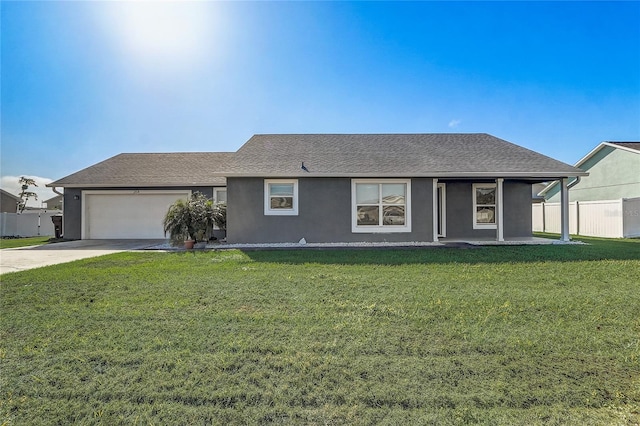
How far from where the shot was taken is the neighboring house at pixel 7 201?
108ft

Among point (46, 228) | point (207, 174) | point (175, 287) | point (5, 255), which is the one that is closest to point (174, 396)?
point (175, 287)

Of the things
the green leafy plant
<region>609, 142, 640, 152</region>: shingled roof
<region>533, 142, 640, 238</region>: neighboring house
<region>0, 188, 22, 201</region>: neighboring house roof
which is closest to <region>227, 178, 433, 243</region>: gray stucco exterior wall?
the green leafy plant

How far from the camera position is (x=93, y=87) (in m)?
12.2

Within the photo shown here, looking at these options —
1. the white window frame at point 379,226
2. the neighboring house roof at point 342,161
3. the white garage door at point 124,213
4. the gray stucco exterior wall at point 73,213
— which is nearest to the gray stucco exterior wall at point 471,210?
the neighboring house roof at point 342,161

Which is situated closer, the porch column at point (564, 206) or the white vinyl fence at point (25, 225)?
the porch column at point (564, 206)

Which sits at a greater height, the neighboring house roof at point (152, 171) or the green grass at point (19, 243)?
the neighboring house roof at point (152, 171)

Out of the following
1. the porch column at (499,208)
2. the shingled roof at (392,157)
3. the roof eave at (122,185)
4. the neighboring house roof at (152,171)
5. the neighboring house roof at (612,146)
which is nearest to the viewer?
the shingled roof at (392,157)

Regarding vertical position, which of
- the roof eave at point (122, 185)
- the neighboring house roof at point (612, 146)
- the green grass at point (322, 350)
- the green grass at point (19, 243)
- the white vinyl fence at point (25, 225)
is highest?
the neighboring house roof at point (612, 146)

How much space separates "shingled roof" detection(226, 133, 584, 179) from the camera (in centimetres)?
1151

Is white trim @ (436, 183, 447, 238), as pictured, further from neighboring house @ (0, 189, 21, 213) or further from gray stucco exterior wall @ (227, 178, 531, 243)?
neighboring house @ (0, 189, 21, 213)

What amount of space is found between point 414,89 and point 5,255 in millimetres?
17650

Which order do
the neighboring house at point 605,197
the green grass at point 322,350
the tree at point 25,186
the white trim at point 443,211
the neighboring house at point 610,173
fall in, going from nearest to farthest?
the green grass at point 322,350 → the white trim at point 443,211 → the neighboring house at point 605,197 → the neighboring house at point 610,173 → the tree at point 25,186

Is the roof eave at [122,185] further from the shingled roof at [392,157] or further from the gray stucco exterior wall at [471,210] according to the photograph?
the gray stucco exterior wall at [471,210]

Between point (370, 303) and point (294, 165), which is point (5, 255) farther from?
point (370, 303)
